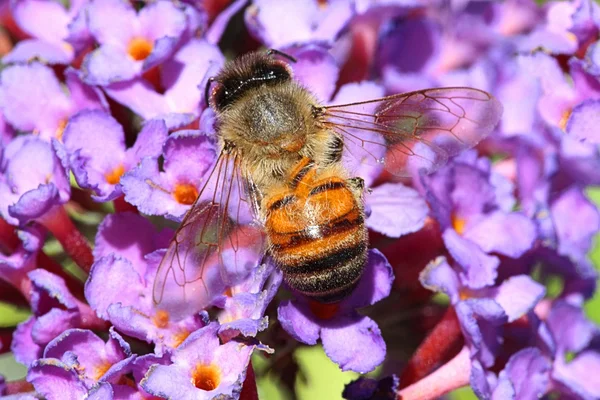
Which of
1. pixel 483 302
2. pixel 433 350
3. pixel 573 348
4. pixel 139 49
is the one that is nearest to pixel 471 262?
pixel 483 302

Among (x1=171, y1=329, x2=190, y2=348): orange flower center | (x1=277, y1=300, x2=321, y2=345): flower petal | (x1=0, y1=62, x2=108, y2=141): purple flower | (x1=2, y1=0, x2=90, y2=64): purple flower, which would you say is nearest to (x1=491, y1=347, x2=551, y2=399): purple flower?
(x1=277, y1=300, x2=321, y2=345): flower petal

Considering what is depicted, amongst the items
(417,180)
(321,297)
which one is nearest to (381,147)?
(417,180)

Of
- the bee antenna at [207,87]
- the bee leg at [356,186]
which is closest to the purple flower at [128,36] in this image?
the bee antenna at [207,87]

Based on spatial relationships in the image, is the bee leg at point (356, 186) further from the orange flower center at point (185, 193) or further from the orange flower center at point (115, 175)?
the orange flower center at point (115, 175)

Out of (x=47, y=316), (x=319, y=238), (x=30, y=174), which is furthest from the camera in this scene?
(x=30, y=174)

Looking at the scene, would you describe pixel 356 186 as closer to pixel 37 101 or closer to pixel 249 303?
pixel 249 303

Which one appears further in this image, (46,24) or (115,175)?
(46,24)

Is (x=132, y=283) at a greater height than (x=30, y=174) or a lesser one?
lesser

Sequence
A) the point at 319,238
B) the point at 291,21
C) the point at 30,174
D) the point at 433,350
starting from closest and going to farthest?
the point at 319,238, the point at 30,174, the point at 433,350, the point at 291,21
